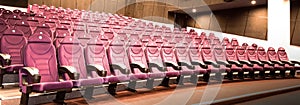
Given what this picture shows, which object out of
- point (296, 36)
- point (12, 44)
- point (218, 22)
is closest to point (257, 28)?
point (296, 36)

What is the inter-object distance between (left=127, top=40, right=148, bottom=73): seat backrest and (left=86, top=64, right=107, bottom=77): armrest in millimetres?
398

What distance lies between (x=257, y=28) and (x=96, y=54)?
176 inches

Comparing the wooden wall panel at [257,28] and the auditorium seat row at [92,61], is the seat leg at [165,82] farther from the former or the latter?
the wooden wall panel at [257,28]

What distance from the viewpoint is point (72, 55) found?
69.5 inches

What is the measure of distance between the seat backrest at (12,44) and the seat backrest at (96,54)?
0.44 m

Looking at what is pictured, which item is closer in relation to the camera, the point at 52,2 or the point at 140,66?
the point at 140,66

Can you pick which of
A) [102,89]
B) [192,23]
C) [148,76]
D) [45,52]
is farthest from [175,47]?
[192,23]

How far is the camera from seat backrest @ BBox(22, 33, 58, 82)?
5.09 feet

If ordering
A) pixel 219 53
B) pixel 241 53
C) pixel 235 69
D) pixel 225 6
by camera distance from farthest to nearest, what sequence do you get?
pixel 225 6
pixel 241 53
pixel 219 53
pixel 235 69

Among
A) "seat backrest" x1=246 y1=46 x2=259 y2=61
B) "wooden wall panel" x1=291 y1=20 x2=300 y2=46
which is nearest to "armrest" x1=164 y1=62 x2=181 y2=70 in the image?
"seat backrest" x1=246 y1=46 x2=259 y2=61

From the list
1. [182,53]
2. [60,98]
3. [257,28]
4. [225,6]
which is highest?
[225,6]

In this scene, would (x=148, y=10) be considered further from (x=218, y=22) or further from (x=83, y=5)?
(x=218, y=22)

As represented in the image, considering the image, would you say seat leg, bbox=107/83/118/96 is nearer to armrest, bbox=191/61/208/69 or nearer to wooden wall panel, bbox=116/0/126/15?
armrest, bbox=191/61/208/69

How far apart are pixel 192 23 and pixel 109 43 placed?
5524 millimetres
